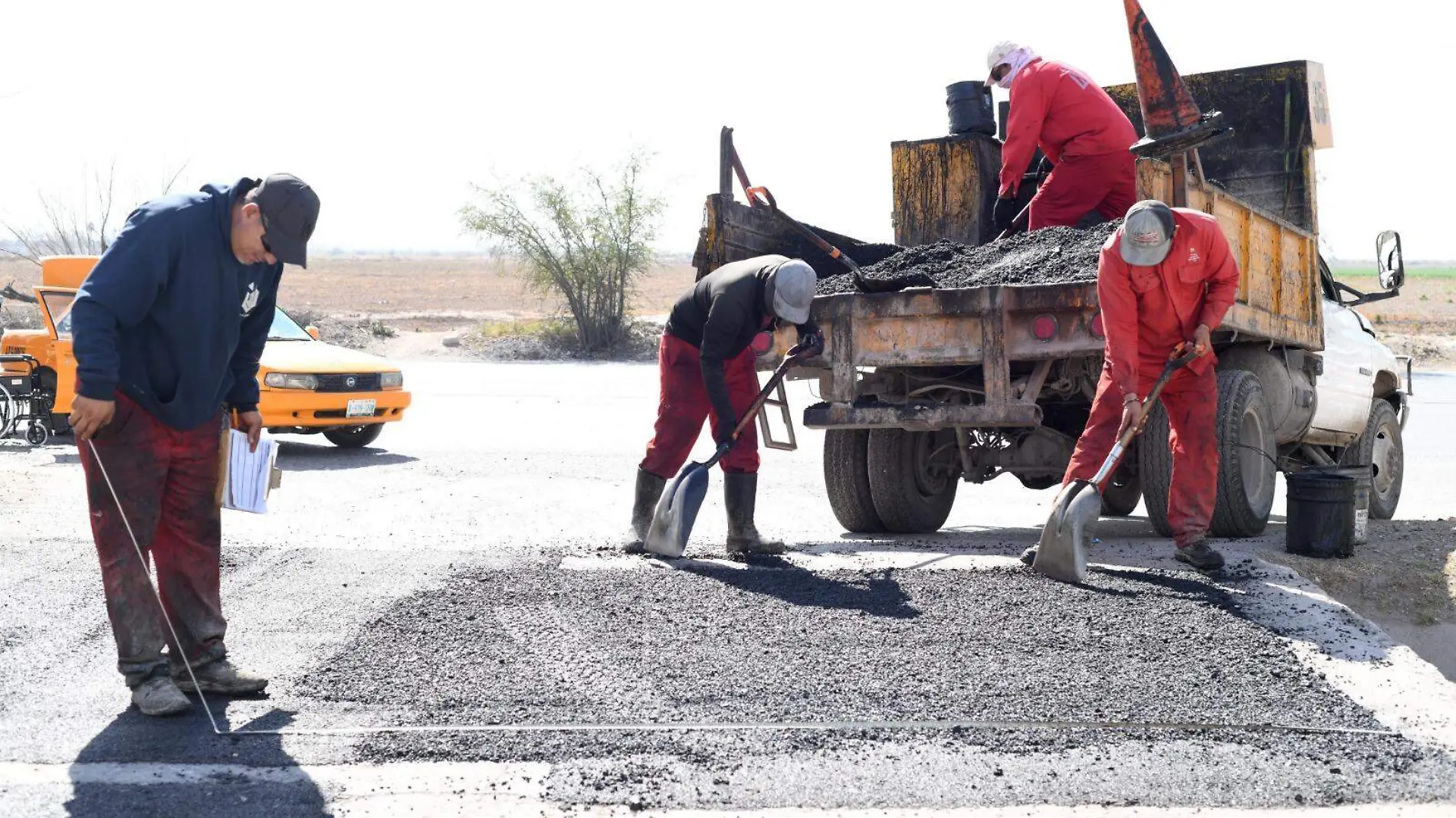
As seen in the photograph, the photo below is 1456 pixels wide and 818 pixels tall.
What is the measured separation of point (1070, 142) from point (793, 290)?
2420 millimetres

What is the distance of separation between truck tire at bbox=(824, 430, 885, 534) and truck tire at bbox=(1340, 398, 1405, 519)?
3.61 m

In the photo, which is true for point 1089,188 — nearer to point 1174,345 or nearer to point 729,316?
point 1174,345

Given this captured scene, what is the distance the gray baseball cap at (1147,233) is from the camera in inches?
260

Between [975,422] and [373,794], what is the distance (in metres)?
4.35

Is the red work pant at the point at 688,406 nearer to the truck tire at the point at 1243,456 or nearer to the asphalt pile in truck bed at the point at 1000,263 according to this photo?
the asphalt pile in truck bed at the point at 1000,263

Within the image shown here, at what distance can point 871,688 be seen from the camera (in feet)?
16.3

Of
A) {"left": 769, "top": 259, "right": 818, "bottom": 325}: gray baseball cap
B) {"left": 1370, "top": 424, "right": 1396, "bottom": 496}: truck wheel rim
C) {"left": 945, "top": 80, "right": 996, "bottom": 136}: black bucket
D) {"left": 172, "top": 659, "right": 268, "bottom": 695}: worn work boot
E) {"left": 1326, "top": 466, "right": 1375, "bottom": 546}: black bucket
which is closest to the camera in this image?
{"left": 172, "top": 659, "right": 268, "bottom": 695}: worn work boot

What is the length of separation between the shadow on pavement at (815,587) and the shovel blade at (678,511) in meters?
0.15

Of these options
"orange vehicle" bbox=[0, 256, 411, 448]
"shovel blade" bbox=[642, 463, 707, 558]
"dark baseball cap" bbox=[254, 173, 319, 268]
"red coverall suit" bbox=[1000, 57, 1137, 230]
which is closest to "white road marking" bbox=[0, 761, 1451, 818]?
"dark baseball cap" bbox=[254, 173, 319, 268]

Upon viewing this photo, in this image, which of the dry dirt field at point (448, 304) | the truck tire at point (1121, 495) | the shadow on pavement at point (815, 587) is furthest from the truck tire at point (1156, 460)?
the dry dirt field at point (448, 304)

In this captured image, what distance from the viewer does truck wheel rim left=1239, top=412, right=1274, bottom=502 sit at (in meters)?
8.00

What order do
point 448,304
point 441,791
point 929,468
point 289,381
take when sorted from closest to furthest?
point 441,791
point 929,468
point 289,381
point 448,304

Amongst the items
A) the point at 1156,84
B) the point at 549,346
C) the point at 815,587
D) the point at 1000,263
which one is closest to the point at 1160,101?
the point at 1156,84

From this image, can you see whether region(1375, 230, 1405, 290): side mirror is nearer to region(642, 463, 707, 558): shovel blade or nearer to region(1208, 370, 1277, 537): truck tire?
Result: region(1208, 370, 1277, 537): truck tire
